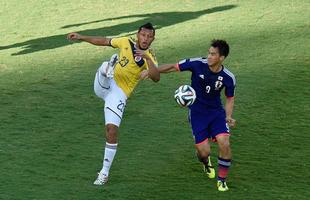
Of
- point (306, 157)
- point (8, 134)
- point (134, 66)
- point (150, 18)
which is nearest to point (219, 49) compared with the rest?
point (134, 66)

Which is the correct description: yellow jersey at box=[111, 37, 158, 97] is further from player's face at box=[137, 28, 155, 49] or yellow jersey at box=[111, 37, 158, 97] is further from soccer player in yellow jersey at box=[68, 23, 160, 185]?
player's face at box=[137, 28, 155, 49]

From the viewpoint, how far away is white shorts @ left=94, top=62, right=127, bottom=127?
30.8 ft

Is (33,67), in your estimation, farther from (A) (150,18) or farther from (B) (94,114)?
(A) (150,18)

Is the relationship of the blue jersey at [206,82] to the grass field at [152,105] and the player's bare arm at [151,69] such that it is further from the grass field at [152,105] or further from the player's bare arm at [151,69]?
the grass field at [152,105]

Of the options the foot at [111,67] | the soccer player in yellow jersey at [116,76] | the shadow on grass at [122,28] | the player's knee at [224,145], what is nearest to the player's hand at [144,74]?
the soccer player in yellow jersey at [116,76]

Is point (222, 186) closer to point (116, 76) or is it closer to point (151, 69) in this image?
point (151, 69)

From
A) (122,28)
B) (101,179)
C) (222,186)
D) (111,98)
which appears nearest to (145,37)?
(111,98)

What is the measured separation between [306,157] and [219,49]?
2.37 metres

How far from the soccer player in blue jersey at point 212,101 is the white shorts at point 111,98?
0.52 m

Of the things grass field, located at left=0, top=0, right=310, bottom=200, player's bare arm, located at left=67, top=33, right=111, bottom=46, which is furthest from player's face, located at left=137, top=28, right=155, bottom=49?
grass field, located at left=0, top=0, right=310, bottom=200

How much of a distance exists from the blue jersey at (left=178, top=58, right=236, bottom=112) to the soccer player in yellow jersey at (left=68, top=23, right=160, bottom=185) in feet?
1.65

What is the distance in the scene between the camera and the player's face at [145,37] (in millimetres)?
9320

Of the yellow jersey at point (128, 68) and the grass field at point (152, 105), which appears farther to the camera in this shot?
the yellow jersey at point (128, 68)

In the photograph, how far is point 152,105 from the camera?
13188 millimetres
